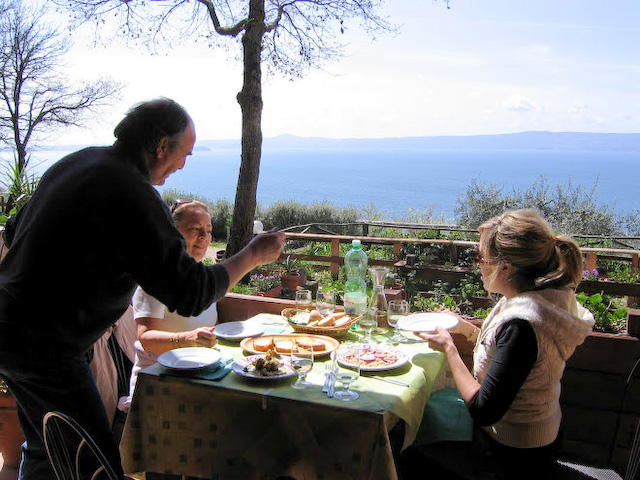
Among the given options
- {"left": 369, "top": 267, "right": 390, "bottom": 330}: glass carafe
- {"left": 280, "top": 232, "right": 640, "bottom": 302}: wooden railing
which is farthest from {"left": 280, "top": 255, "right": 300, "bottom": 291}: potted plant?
{"left": 369, "top": 267, "right": 390, "bottom": 330}: glass carafe

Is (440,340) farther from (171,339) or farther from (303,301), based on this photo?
(171,339)

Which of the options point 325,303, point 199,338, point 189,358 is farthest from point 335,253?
point 189,358

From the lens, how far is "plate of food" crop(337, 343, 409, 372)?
6.22ft

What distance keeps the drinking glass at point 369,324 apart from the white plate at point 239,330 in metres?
0.43

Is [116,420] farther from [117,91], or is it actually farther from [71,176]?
[117,91]

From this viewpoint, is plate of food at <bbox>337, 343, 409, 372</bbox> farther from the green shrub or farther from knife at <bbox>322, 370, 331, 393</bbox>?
the green shrub

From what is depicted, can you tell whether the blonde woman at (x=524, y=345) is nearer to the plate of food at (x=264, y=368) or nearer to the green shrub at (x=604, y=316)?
the plate of food at (x=264, y=368)

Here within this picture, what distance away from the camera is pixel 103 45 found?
24.9 feet

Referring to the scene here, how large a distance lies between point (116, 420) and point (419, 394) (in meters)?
1.34

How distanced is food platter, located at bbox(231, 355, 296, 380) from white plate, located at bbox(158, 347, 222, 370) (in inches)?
3.4

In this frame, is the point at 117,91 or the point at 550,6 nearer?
the point at 550,6

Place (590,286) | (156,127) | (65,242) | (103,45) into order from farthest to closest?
(103,45)
(590,286)
(156,127)
(65,242)

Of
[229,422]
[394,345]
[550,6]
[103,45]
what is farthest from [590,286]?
[103,45]

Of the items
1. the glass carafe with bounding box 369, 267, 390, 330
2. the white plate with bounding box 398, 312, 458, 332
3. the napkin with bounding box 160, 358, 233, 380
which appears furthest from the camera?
the glass carafe with bounding box 369, 267, 390, 330
